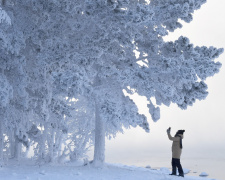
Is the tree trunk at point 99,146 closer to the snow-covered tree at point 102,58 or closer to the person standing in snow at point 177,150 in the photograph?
the snow-covered tree at point 102,58

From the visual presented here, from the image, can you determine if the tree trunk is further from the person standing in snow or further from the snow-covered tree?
the person standing in snow

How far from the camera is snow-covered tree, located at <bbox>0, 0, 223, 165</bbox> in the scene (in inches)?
526

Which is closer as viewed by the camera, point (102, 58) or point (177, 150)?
point (177, 150)

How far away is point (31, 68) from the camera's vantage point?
51.4ft

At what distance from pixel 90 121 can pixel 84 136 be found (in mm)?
1269

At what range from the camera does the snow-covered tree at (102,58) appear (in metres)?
13.4

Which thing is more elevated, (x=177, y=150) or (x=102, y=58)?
(x=102, y=58)

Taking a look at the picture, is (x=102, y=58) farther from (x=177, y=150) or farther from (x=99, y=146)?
(x=177, y=150)

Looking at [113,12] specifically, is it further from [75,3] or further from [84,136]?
[84,136]

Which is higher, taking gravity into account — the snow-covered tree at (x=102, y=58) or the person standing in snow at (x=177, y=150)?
the snow-covered tree at (x=102, y=58)

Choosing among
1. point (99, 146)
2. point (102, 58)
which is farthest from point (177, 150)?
point (102, 58)

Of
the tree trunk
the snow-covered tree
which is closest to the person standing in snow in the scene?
the snow-covered tree

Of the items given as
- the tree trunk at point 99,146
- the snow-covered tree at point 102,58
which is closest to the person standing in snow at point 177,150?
the snow-covered tree at point 102,58

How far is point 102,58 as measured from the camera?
49.4 feet
